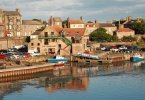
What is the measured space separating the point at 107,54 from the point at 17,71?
3138cm

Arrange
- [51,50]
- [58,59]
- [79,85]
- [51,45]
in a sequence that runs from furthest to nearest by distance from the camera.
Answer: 1. [51,50]
2. [51,45]
3. [58,59]
4. [79,85]

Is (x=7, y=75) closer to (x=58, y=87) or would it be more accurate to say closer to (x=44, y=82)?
(x=44, y=82)

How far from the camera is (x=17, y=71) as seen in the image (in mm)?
68938

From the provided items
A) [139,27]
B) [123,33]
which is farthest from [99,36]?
[139,27]

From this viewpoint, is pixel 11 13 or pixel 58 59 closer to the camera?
pixel 58 59

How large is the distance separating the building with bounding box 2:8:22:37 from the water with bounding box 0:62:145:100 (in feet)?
136

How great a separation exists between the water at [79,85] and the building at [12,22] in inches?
1628

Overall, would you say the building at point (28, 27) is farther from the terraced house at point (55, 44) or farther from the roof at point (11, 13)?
the terraced house at point (55, 44)

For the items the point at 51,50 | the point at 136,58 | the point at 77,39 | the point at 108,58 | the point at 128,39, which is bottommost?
the point at 136,58

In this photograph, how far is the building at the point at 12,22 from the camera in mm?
114938

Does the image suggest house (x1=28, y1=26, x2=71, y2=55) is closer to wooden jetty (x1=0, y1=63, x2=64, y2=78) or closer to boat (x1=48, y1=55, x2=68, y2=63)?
boat (x1=48, y1=55, x2=68, y2=63)

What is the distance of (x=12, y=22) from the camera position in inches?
4564

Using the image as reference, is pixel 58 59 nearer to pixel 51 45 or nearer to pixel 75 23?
pixel 51 45

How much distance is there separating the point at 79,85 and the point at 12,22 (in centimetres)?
5895
